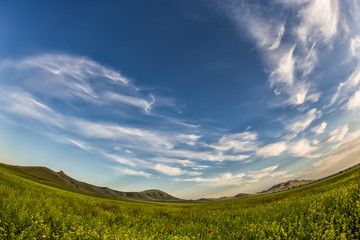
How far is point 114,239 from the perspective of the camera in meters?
6.31

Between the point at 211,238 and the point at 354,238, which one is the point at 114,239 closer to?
the point at 211,238

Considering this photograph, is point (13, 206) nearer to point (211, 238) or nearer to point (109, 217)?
point (109, 217)

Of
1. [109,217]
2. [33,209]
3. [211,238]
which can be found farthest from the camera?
[109,217]

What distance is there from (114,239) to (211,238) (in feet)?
14.7

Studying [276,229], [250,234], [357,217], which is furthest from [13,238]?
[357,217]

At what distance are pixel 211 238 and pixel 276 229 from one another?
2994 mm

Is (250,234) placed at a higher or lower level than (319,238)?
lower

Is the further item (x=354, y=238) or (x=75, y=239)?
(x=75, y=239)

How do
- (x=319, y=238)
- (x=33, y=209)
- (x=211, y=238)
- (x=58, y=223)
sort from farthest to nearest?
1. (x=33, y=209)
2. (x=58, y=223)
3. (x=211, y=238)
4. (x=319, y=238)

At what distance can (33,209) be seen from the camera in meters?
9.52

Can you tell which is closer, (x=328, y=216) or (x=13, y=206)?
(x=328, y=216)

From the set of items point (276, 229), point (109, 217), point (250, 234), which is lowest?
point (109, 217)

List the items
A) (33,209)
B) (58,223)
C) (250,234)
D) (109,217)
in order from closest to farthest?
(250,234), (58,223), (33,209), (109,217)

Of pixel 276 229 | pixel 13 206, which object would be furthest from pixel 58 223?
pixel 276 229
